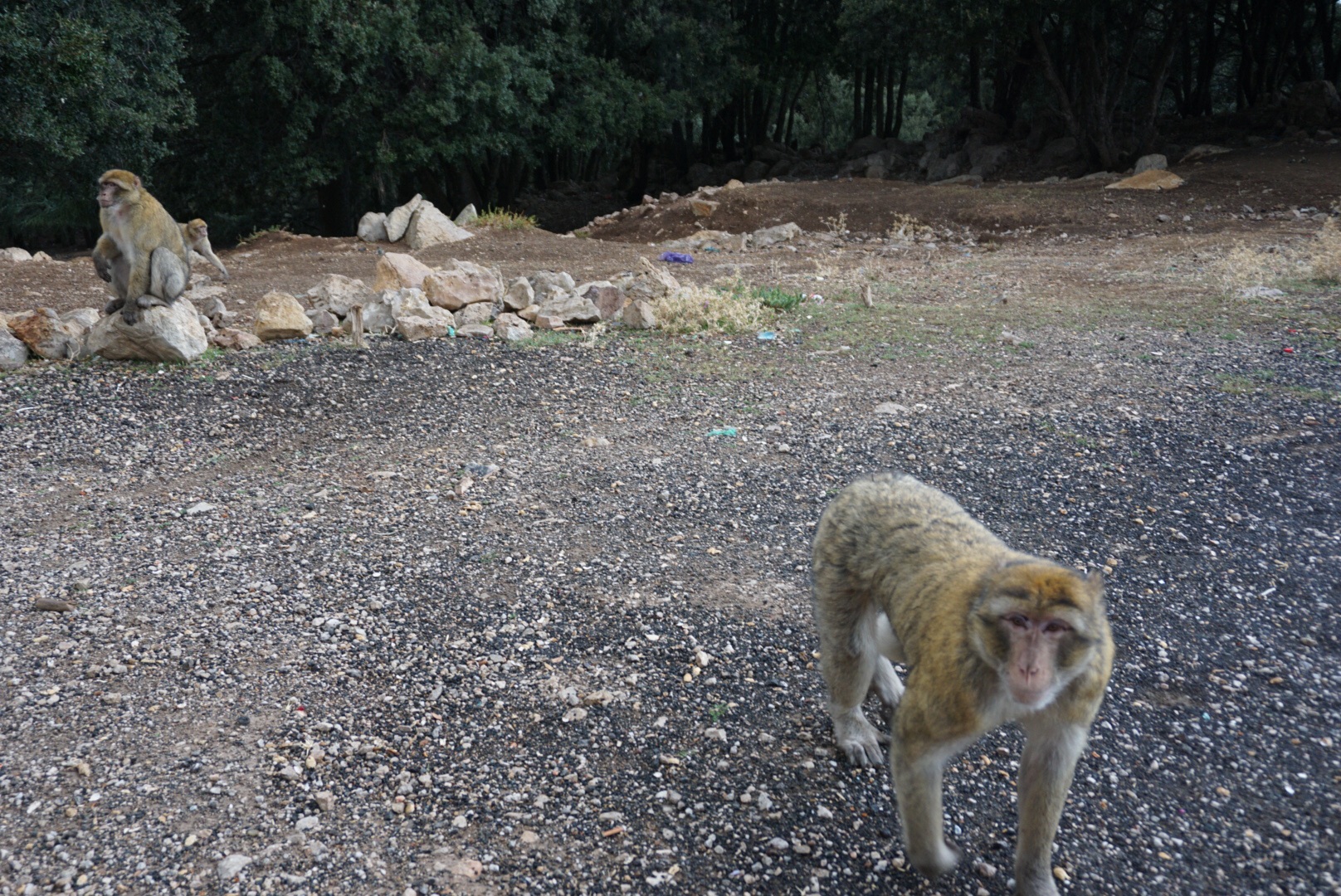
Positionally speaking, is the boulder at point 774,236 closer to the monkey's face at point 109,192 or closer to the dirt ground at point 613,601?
the dirt ground at point 613,601

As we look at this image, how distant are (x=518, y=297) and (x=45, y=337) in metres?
4.22

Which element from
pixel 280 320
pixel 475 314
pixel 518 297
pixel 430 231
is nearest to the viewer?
pixel 280 320

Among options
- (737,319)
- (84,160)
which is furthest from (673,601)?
(84,160)

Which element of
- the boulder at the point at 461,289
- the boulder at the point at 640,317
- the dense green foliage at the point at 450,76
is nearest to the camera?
the boulder at the point at 640,317

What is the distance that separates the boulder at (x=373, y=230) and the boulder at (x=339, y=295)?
5.72 m

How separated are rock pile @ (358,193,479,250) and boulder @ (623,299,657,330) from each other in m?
6.93

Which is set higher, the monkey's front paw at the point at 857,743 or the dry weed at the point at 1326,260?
the dry weed at the point at 1326,260

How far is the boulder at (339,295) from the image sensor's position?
9.52m

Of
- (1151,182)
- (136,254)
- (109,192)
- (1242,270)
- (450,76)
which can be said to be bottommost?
Answer: (1242,270)

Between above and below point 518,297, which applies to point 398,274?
above

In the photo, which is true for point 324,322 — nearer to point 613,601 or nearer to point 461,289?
point 461,289

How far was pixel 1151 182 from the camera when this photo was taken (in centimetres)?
1786

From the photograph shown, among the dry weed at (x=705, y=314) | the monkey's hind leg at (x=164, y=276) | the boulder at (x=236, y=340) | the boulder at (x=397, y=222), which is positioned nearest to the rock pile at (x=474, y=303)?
the dry weed at (x=705, y=314)

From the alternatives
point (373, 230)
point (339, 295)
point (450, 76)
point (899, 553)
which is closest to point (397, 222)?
point (373, 230)
